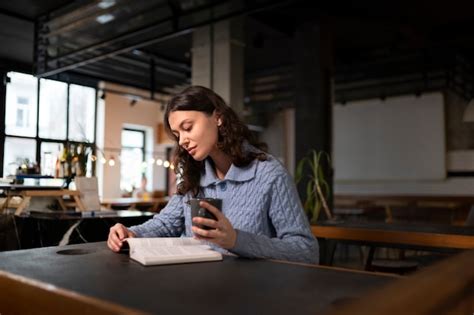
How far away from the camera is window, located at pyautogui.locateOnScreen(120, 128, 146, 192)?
28.6 feet

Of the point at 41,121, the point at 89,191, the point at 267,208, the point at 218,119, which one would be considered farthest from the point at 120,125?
the point at 267,208

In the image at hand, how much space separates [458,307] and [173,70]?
25.8 feet

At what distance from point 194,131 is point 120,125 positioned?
8.39 meters

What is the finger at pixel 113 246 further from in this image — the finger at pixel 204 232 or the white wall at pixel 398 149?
the white wall at pixel 398 149

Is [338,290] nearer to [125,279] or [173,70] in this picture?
[125,279]

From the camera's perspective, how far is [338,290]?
1020 millimetres

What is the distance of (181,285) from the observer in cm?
104

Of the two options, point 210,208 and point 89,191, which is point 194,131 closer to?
point 210,208

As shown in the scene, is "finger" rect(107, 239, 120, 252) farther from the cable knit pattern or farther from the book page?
the cable knit pattern

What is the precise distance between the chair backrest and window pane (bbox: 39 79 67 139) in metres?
0.36

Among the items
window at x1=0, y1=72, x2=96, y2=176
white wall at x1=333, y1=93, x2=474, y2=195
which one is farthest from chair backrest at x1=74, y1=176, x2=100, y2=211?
white wall at x1=333, y1=93, x2=474, y2=195

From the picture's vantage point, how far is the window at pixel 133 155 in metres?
8.72

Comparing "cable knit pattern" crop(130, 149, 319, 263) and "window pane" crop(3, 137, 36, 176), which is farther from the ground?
"window pane" crop(3, 137, 36, 176)

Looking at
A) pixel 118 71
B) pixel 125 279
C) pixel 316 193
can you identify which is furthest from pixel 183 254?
pixel 118 71
